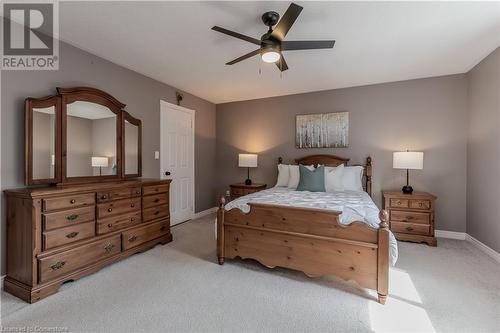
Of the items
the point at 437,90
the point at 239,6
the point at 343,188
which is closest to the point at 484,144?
the point at 437,90

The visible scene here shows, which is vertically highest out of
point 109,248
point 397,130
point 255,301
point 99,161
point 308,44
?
point 308,44

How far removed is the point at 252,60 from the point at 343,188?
240 cm

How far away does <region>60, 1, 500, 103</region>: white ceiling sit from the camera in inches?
80.8

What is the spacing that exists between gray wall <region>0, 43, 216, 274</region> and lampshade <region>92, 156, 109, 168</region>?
2.21 ft

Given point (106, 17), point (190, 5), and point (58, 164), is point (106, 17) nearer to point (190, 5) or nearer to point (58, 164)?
point (190, 5)

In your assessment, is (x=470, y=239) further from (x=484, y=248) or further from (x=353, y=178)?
(x=353, y=178)

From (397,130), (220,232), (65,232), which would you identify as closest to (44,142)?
(65,232)

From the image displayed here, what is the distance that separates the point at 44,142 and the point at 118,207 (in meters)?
1.00

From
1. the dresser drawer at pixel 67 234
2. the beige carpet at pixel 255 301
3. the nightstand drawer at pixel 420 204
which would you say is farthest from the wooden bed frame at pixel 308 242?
the nightstand drawer at pixel 420 204

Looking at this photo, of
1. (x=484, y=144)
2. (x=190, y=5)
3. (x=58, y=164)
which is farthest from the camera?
(x=484, y=144)

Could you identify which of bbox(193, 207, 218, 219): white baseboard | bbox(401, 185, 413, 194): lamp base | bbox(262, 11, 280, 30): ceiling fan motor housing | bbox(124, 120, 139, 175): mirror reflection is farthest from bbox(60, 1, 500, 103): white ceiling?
bbox(193, 207, 218, 219): white baseboard

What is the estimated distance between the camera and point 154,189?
3.21 meters

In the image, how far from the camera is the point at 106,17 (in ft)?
7.14

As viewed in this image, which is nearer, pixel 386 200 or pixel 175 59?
pixel 175 59
